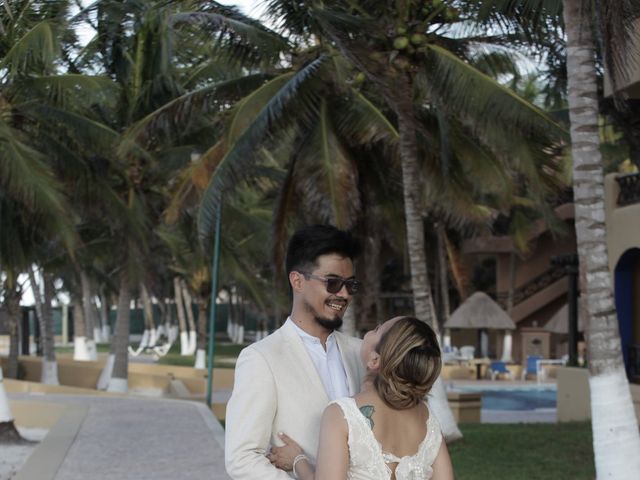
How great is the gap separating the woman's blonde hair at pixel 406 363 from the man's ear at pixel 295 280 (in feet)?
1.63

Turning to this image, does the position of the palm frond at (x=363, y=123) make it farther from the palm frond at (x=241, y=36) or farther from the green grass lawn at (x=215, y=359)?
the green grass lawn at (x=215, y=359)

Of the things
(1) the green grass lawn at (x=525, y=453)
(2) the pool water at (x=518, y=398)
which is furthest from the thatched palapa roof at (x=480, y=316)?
(1) the green grass lawn at (x=525, y=453)

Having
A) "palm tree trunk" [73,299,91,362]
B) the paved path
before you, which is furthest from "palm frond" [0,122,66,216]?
"palm tree trunk" [73,299,91,362]

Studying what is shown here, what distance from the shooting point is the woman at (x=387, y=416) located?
3.67 meters

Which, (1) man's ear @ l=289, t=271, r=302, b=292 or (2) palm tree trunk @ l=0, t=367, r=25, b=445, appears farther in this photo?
(2) palm tree trunk @ l=0, t=367, r=25, b=445

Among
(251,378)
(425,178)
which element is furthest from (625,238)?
(251,378)

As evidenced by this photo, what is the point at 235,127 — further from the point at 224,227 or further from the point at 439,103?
the point at 224,227

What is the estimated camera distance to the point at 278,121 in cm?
1858

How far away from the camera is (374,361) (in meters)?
3.78

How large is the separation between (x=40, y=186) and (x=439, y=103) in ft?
20.6

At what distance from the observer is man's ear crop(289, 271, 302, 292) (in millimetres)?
4129

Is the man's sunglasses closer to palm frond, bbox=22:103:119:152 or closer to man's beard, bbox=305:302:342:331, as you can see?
man's beard, bbox=305:302:342:331

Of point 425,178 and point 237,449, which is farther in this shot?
point 425,178

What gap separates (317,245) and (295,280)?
0.14 m
